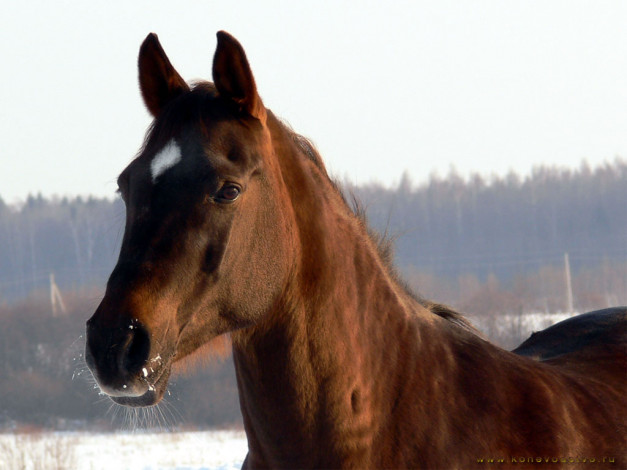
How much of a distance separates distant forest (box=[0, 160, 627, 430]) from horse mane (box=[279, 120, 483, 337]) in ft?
73.8

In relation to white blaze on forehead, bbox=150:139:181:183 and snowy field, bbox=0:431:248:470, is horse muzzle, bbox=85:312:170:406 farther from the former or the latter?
snowy field, bbox=0:431:248:470

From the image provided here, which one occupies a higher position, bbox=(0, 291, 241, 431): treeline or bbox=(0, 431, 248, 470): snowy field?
bbox=(0, 431, 248, 470): snowy field

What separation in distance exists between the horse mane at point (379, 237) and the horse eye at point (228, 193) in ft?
1.77

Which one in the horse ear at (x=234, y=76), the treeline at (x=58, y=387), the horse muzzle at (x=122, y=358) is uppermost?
the horse ear at (x=234, y=76)

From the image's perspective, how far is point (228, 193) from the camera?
275 cm

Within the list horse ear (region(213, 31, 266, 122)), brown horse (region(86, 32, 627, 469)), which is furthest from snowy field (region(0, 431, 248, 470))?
horse ear (region(213, 31, 266, 122))

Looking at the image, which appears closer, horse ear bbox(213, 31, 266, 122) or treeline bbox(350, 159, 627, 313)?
horse ear bbox(213, 31, 266, 122)

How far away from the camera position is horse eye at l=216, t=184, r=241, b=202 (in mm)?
2736

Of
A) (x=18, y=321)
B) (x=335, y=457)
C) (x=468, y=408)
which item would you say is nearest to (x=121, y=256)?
(x=335, y=457)

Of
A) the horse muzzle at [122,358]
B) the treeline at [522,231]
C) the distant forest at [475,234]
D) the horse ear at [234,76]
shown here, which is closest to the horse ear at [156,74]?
the horse ear at [234,76]

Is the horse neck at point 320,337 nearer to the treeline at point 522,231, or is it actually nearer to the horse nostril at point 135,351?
the horse nostril at point 135,351

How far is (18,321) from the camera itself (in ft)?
111

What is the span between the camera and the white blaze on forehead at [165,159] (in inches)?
108

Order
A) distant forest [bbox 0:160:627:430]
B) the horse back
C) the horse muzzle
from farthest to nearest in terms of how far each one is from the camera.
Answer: distant forest [bbox 0:160:627:430] < the horse back < the horse muzzle
